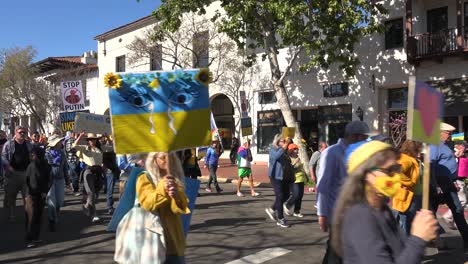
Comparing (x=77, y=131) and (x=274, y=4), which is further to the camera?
(x=274, y=4)

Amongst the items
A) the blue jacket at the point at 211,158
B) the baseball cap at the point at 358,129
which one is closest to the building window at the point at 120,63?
the blue jacket at the point at 211,158

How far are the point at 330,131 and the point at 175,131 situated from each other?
19.7 meters

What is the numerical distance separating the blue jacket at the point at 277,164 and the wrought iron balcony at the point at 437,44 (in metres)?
12.3

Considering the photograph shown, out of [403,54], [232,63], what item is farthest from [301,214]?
[232,63]

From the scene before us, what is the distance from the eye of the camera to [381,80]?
20.7 meters

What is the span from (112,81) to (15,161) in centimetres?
600

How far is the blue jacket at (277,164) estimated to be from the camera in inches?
333

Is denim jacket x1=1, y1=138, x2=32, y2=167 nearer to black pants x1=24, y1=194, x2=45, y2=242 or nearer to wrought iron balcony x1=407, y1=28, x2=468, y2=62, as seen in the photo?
black pants x1=24, y1=194, x2=45, y2=242

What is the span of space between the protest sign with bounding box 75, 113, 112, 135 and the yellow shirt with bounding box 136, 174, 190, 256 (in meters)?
6.95

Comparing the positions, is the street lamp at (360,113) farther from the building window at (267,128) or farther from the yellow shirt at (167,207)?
the yellow shirt at (167,207)

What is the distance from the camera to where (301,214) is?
9.68 meters

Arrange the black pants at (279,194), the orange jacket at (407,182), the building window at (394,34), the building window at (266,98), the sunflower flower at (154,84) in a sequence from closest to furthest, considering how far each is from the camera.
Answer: the sunflower flower at (154,84), the orange jacket at (407,182), the black pants at (279,194), the building window at (394,34), the building window at (266,98)

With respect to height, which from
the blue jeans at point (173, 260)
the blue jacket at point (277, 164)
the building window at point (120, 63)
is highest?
the building window at point (120, 63)

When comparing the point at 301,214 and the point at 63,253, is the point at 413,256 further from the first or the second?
the point at 301,214
